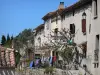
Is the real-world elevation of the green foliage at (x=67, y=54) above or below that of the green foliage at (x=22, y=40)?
below

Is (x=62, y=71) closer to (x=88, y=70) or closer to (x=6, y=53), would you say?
(x=88, y=70)

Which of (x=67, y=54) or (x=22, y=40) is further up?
(x=22, y=40)

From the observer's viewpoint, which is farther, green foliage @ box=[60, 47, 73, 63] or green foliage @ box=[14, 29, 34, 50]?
green foliage @ box=[14, 29, 34, 50]

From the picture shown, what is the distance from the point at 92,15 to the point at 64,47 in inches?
231

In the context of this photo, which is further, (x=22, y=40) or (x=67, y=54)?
(x=22, y=40)

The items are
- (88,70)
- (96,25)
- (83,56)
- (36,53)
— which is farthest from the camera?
(36,53)

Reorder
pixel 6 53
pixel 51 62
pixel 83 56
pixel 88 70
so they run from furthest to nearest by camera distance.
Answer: pixel 51 62 < pixel 83 56 < pixel 88 70 < pixel 6 53

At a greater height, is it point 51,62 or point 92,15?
point 92,15

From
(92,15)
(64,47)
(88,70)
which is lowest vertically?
(88,70)

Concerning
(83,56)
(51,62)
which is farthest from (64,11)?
(83,56)

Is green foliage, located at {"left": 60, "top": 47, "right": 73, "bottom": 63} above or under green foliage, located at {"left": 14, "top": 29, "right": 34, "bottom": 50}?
under

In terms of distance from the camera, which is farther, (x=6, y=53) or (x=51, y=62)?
(x=51, y=62)

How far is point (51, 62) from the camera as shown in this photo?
140 feet

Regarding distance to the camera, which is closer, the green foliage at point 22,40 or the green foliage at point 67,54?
the green foliage at point 67,54
